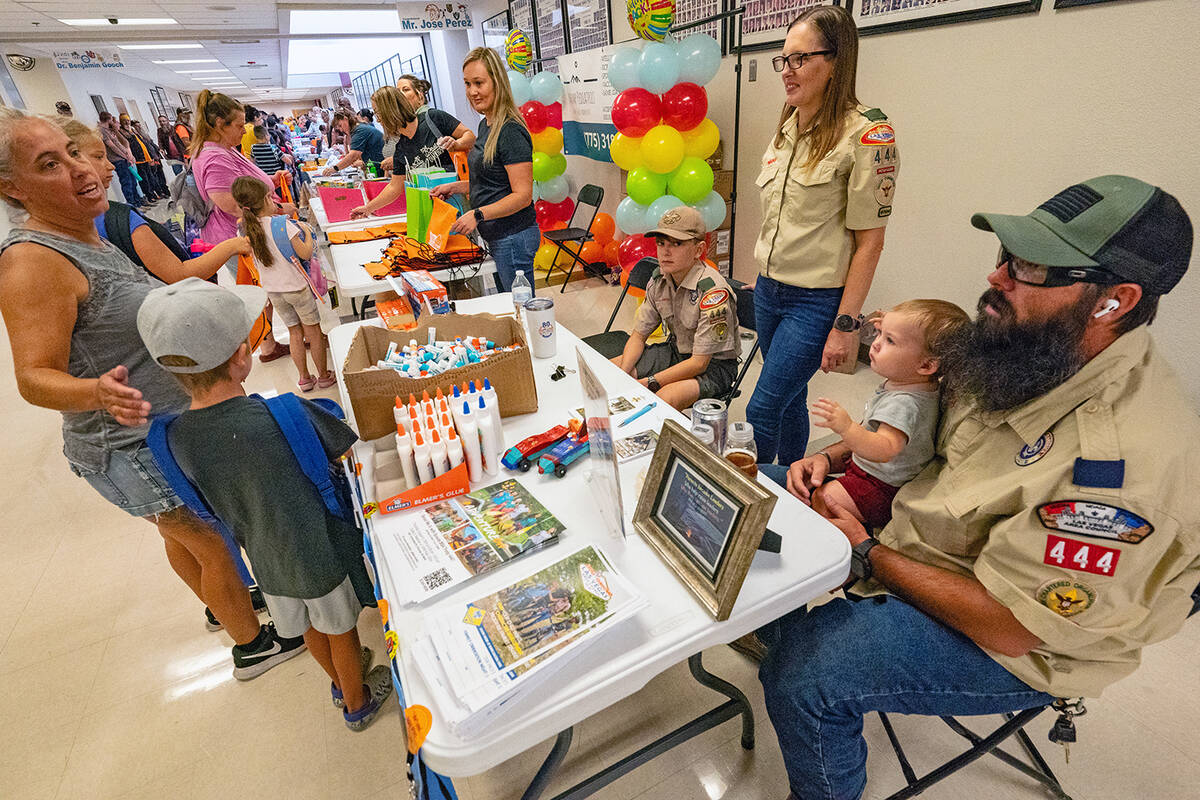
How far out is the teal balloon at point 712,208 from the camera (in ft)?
13.0

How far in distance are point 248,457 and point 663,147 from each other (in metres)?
3.39

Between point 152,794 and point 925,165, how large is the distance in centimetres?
391

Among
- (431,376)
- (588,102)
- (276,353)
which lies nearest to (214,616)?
(431,376)

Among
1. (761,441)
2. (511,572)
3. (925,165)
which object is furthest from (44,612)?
(925,165)

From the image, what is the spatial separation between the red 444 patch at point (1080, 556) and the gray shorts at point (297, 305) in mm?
3745

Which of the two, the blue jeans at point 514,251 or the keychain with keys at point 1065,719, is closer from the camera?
the keychain with keys at point 1065,719

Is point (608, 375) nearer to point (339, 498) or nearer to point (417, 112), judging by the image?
point (339, 498)

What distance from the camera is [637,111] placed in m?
3.81

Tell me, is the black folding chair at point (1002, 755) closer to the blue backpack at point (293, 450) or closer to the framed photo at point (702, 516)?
the framed photo at point (702, 516)

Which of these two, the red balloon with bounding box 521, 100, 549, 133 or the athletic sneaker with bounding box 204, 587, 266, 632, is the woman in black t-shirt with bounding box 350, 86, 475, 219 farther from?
the athletic sneaker with bounding box 204, 587, 266, 632

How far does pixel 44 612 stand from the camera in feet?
7.22

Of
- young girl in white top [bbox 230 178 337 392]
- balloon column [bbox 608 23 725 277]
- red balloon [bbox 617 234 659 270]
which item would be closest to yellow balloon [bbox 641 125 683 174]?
balloon column [bbox 608 23 725 277]

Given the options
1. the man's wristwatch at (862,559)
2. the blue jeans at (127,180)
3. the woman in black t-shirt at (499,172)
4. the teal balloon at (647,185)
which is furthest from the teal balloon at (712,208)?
the blue jeans at (127,180)

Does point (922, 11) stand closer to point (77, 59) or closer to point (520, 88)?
point (520, 88)
